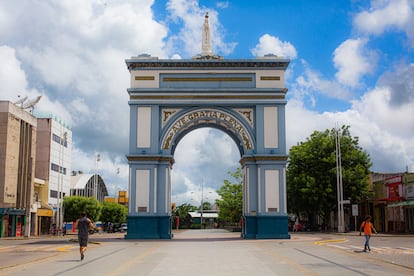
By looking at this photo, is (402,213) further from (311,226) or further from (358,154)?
(311,226)

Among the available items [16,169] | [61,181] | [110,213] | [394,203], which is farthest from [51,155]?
[394,203]

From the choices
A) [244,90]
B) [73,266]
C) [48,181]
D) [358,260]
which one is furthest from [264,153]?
[48,181]

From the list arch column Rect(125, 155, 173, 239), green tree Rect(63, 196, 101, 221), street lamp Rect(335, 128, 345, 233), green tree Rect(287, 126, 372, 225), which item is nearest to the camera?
arch column Rect(125, 155, 173, 239)

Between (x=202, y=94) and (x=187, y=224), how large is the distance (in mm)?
51274

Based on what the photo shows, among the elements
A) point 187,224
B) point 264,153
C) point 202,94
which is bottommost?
point 187,224

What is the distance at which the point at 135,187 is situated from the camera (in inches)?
1342

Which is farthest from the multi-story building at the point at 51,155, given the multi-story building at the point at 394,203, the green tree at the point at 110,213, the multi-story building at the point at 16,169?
the multi-story building at the point at 394,203

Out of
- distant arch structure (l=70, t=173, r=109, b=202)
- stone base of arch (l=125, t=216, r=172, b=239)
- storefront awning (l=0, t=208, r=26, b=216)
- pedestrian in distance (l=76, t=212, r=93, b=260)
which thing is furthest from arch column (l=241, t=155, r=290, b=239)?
distant arch structure (l=70, t=173, r=109, b=202)

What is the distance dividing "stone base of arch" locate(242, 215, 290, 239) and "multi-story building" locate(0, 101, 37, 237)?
69.4ft

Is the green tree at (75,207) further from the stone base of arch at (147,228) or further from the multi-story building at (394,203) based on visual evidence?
the multi-story building at (394,203)

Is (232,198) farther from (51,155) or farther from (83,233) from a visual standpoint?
(83,233)

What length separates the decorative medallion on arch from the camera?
115 ft

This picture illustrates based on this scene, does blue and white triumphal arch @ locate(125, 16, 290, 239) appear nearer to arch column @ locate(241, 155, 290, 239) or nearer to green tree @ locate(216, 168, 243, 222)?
arch column @ locate(241, 155, 290, 239)

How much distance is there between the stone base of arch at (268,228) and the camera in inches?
1321
